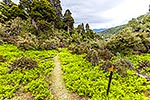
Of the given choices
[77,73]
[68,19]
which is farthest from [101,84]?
[68,19]

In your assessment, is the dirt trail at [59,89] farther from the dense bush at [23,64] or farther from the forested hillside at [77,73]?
the dense bush at [23,64]

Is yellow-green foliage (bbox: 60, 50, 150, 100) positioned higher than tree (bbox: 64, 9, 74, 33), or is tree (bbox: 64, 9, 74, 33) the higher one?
tree (bbox: 64, 9, 74, 33)

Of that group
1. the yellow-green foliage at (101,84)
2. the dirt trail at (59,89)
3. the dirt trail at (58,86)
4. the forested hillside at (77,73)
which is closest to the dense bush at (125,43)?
the forested hillside at (77,73)

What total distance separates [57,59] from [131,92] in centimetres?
870

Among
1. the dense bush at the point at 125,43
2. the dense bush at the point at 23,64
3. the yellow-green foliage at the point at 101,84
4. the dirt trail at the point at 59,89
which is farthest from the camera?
the dense bush at the point at 125,43

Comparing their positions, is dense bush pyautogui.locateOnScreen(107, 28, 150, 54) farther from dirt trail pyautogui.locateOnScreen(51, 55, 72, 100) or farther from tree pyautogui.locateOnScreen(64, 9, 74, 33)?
tree pyautogui.locateOnScreen(64, 9, 74, 33)

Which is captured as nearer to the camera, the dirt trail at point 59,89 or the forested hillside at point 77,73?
the dirt trail at point 59,89

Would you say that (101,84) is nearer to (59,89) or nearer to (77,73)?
(77,73)

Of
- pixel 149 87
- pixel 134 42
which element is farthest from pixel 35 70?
pixel 134 42

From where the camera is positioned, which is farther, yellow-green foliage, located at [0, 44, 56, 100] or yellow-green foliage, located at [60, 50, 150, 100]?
yellow-green foliage, located at [0, 44, 56, 100]

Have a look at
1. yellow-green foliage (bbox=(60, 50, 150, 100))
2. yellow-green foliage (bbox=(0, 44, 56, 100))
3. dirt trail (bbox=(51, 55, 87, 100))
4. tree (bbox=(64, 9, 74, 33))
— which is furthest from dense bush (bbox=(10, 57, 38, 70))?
tree (bbox=(64, 9, 74, 33))

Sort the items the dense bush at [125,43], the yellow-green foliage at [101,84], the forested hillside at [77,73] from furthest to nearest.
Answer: the dense bush at [125,43], the forested hillside at [77,73], the yellow-green foliage at [101,84]

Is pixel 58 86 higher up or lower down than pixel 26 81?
lower down

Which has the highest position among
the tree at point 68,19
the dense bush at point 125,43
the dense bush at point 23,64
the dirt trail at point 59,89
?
the tree at point 68,19
